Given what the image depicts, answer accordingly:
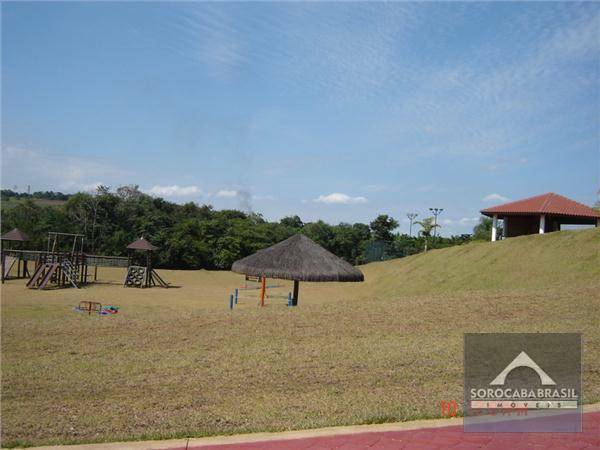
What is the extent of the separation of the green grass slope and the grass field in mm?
1522

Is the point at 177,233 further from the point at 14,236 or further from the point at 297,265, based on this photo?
the point at 297,265

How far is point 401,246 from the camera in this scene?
153 feet

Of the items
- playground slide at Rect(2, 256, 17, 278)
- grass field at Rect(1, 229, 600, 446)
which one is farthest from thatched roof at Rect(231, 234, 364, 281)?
playground slide at Rect(2, 256, 17, 278)

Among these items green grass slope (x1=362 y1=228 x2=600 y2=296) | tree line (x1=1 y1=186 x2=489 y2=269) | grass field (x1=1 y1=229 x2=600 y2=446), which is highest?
tree line (x1=1 y1=186 x2=489 y2=269)

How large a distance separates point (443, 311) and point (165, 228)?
3858cm

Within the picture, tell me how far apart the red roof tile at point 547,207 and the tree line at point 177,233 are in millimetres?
14919

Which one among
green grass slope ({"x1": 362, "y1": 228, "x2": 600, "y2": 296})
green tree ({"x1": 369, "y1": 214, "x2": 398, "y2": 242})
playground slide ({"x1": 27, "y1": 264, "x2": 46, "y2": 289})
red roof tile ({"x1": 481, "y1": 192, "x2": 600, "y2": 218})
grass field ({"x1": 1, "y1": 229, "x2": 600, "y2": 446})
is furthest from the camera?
green tree ({"x1": 369, "y1": 214, "x2": 398, "y2": 242})

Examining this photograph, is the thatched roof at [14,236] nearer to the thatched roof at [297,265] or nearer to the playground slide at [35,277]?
the playground slide at [35,277]

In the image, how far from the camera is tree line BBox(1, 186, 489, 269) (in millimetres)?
44062

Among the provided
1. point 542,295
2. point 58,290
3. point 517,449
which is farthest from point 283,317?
point 58,290

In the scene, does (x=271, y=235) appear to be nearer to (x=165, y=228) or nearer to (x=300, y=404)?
(x=165, y=228)

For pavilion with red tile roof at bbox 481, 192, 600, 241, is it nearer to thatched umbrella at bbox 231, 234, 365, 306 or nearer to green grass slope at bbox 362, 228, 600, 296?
green grass slope at bbox 362, 228, 600, 296

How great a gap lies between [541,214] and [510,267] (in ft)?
31.2

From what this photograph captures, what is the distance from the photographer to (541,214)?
27.8 m
